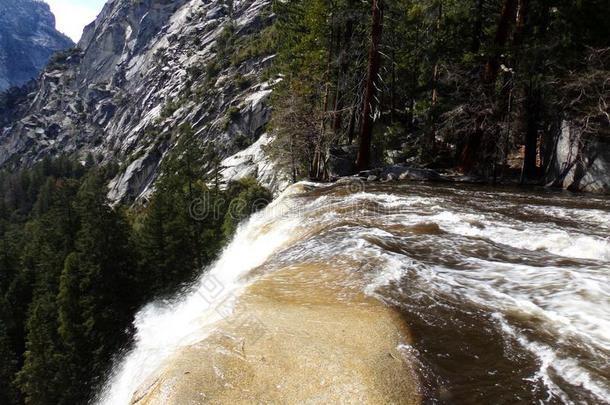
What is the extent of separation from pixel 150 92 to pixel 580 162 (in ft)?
440

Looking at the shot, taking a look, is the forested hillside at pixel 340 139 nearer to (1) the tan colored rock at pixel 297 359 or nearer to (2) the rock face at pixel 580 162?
(2) the rock face at pixel 580 162

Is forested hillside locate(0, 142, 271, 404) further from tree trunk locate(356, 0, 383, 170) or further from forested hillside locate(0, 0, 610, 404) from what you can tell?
tree trunk locate(356, 0, 383, 170)

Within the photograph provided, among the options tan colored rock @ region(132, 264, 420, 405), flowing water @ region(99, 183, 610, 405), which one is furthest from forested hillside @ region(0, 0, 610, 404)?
tan colored rock @ region(132, 264, 420, 405)

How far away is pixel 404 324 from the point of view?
15.4 ft

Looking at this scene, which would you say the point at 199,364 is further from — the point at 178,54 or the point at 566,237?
the point at 178,54

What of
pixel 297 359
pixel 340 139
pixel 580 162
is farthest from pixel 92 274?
pixel 580 162

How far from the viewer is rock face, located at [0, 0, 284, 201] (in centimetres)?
8338

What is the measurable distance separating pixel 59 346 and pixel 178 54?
12220cm

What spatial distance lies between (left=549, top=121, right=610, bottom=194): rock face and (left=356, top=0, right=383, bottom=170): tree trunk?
7350 mm

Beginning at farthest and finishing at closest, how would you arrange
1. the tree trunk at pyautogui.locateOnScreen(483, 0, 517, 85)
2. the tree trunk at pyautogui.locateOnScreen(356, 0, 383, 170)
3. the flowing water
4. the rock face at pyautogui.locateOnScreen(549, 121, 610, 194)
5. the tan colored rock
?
the tree trunk at pyautogui.locateOnScreen(356, 0, 383, 170) < the tree trunk at pyautogui.locateOnScreen(483, 0, 517, 85) < the rock face at pyautogui.locateOnScreen(549, 121, 610, 194) < the flowing water < the tan colored rock

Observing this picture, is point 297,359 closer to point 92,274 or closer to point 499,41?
point 499,41

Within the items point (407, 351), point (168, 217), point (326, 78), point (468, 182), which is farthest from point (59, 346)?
point (407, 351)

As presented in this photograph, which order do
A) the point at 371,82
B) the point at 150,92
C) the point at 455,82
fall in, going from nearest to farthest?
the point at 371,82
the point at 455,82
the point at 150,92

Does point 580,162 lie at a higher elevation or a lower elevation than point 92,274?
higher
